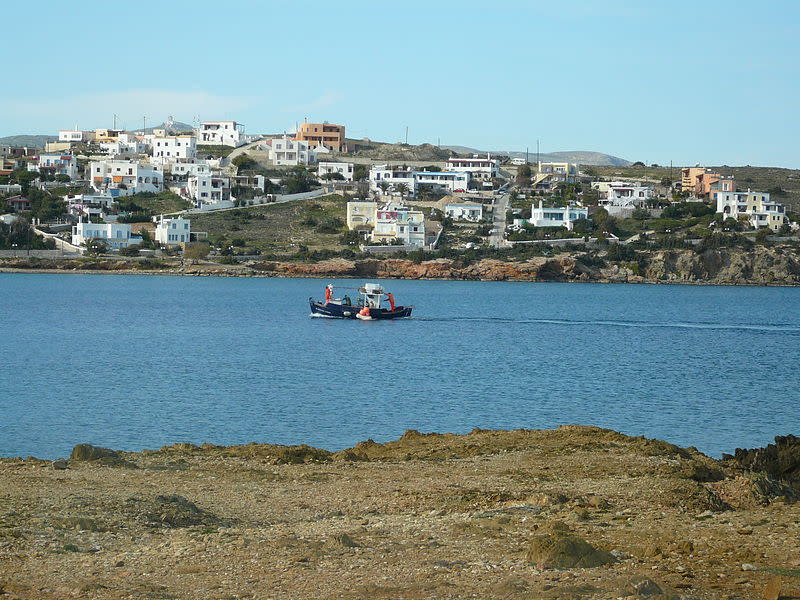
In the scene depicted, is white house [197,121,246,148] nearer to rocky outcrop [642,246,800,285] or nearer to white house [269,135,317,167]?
white house [269,135,317,167]

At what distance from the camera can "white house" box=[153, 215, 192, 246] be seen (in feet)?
299

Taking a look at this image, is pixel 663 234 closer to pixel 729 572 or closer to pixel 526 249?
pixel 526 249

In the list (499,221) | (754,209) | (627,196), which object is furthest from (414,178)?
(754,209)

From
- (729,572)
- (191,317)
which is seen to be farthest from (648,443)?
(191,317)

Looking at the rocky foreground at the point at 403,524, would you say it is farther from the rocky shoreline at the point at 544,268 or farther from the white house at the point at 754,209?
the white house at the point at 754,209

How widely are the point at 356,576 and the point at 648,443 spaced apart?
30.0 ft

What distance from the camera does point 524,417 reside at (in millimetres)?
24781

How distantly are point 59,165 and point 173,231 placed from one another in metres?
27.5

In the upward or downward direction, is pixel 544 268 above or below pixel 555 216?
below

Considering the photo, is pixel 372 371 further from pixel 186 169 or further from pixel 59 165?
pixel 59 165

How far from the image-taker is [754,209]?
103625 mm

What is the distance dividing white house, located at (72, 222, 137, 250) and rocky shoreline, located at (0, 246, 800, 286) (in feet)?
10.6

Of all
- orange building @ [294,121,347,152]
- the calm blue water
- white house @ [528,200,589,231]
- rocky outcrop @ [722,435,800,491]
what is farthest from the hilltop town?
rocky outcrop @ [722,435,800,491]

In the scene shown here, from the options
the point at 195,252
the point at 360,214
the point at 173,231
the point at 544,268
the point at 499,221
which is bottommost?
the point at 544,268
